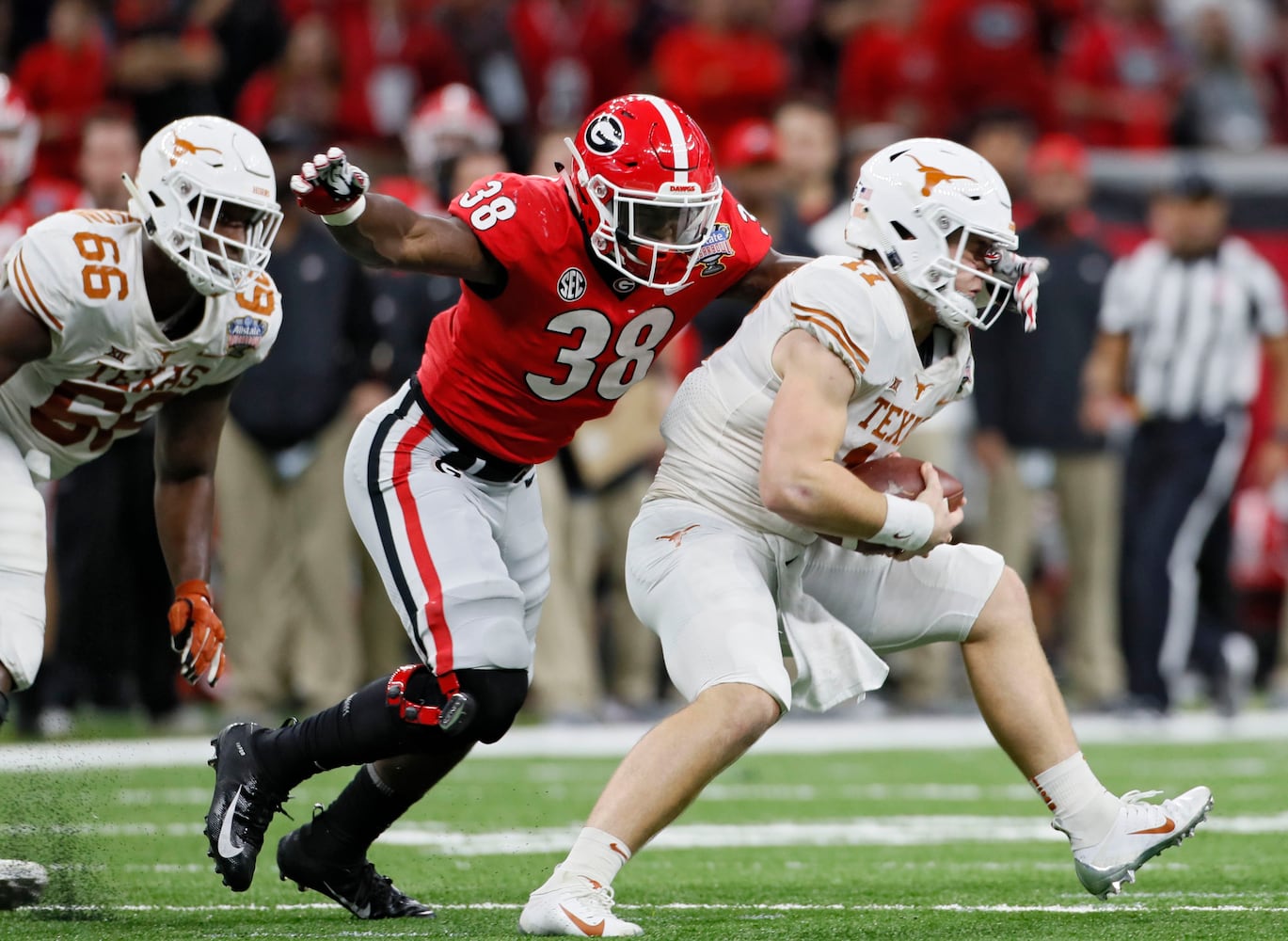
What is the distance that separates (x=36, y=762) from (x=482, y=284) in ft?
8.56

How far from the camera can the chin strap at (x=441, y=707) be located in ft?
12.4

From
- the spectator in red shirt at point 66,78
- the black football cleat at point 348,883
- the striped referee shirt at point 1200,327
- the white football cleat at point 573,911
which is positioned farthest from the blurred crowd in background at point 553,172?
the white football cleat at point 573,911

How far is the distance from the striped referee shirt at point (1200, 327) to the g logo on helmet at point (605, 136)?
4733mm

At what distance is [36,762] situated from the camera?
19.0ft

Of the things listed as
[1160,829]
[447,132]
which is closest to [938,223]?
[1160,829]

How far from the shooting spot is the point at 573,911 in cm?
344

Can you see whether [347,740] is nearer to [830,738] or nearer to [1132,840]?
[1132,840]

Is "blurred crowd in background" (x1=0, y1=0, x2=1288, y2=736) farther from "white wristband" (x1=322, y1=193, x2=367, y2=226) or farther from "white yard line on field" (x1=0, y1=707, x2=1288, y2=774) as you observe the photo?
"white wristband" (x1=322, y1=193, x2=367, y2=226)

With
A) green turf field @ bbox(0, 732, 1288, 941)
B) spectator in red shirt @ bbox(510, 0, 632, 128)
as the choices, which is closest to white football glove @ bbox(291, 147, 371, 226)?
green turf field @ bbox(0, 732, 1288, 941)

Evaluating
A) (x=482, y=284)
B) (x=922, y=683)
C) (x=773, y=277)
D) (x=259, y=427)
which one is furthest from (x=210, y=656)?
(x=922, y=683)

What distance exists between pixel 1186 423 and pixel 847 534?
187 inches

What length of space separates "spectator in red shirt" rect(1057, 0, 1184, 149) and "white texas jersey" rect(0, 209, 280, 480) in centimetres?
750

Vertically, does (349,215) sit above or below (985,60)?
above

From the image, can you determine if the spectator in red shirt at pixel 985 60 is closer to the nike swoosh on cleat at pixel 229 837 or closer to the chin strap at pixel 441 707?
the chin strap at pixel 441 707
